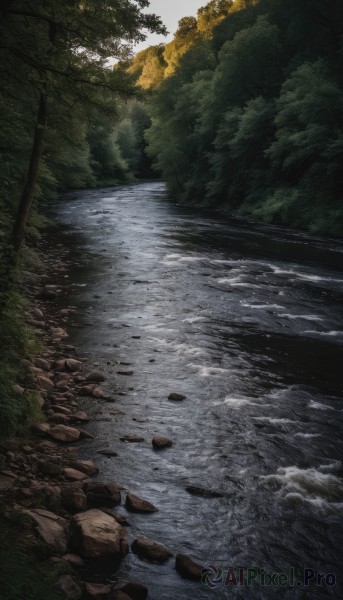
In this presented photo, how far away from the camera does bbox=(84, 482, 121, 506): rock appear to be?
14.3 ft

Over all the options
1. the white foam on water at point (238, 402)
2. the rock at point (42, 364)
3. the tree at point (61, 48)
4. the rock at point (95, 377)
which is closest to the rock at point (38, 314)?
the tree at point (61, 48)

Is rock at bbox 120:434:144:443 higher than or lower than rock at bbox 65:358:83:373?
lower

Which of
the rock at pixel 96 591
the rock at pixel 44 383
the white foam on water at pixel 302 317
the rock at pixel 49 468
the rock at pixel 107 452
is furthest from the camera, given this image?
the white foam on water at pixel 302 317

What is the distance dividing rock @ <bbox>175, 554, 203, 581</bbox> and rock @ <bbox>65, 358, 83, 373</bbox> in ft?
13.3

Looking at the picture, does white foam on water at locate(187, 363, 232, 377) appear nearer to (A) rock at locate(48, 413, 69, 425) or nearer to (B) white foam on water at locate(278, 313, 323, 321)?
(A) rock at locate(48, 413, 69, 425)

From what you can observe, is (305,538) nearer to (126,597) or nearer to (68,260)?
(126,597)

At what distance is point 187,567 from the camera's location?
368 cm

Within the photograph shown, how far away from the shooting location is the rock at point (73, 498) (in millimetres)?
4109

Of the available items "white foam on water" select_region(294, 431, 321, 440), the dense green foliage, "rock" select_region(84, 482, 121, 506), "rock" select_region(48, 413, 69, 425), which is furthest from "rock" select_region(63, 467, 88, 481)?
the dense green foliage

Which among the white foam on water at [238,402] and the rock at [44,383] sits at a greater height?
the rock at [44,383]

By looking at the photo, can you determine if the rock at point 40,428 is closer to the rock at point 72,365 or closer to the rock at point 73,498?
the rock at point 73,498

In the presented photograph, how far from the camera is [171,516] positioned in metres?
4.37

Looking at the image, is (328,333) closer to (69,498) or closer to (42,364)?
(42,364)

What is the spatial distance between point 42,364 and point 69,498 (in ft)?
11.0
